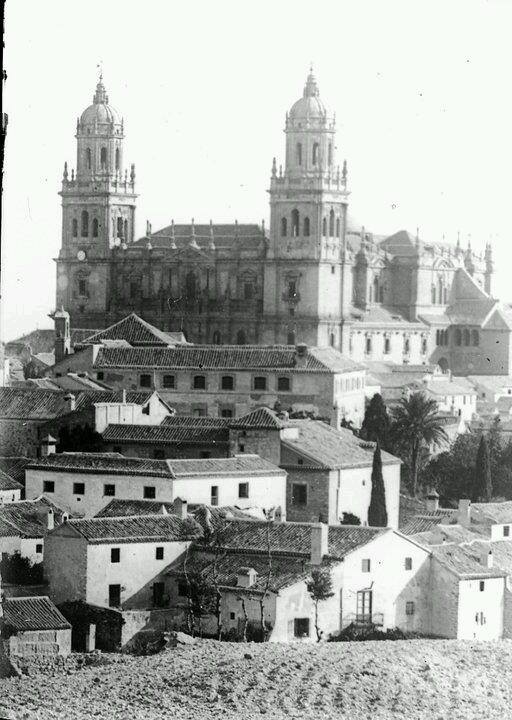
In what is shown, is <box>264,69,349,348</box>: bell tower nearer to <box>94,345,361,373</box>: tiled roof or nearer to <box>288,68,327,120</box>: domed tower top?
<box>288,68,327,120</box>: domed tower top

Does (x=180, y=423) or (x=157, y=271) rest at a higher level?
(x=157, y=271)

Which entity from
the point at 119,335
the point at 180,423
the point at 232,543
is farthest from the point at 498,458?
the point at 232,543

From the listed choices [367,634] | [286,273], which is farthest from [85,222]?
[367,634]

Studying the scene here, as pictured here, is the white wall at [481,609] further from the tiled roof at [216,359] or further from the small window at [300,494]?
the tiled roof at [216,359]

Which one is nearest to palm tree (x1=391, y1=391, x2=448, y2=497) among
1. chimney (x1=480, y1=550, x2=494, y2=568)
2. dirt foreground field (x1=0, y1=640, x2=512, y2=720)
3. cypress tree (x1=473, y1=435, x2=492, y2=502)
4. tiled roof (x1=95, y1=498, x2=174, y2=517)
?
cypress tree (x1=473, y1=435, x2=492, y2=502)

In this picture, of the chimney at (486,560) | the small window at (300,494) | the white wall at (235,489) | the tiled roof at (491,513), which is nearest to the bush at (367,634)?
the chimney at (486,560)

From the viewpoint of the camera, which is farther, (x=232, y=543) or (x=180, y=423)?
(x=180, y=423)

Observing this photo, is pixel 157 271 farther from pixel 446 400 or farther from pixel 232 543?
pixel 232 543
